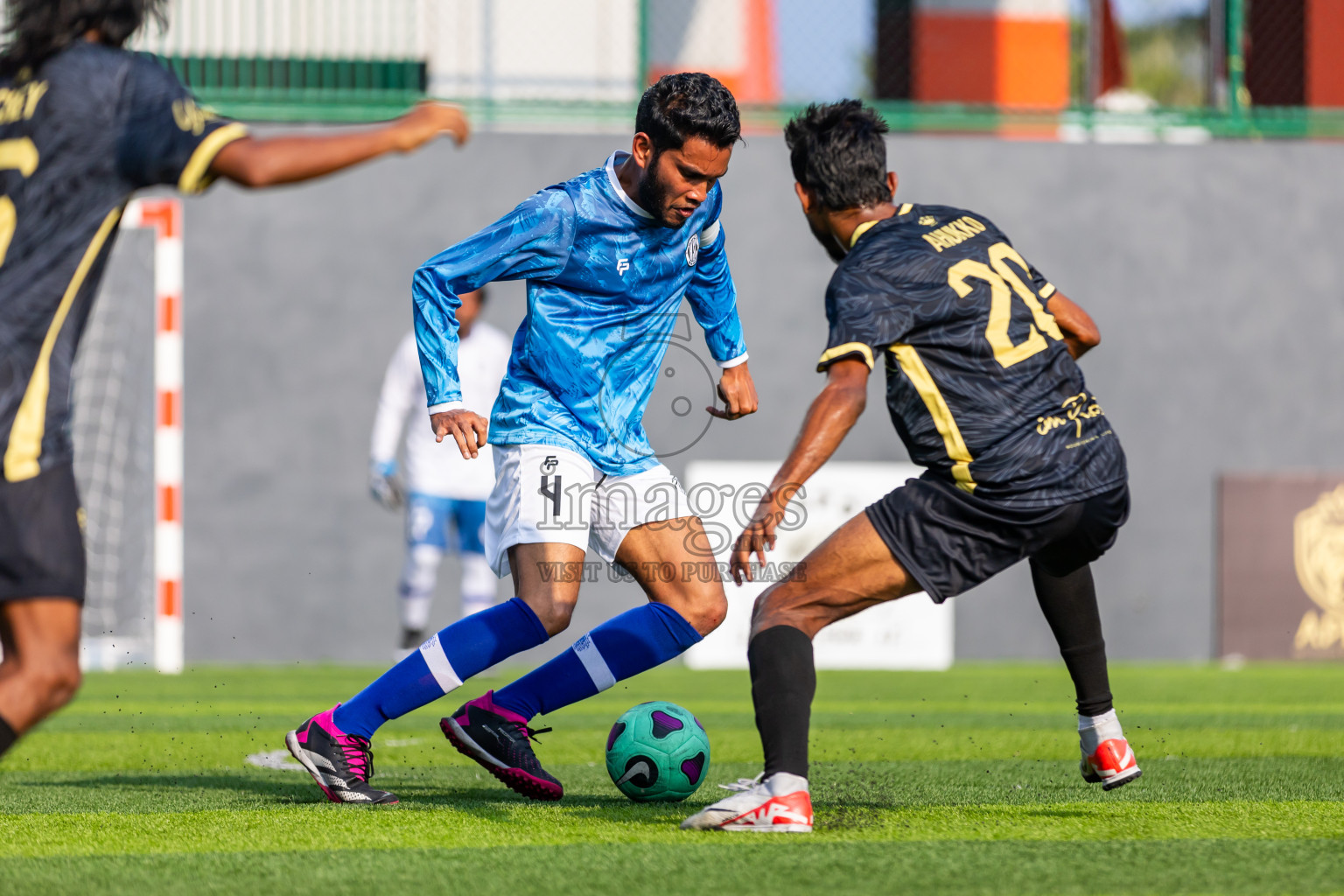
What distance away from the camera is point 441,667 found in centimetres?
442

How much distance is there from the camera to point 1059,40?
14367 mm

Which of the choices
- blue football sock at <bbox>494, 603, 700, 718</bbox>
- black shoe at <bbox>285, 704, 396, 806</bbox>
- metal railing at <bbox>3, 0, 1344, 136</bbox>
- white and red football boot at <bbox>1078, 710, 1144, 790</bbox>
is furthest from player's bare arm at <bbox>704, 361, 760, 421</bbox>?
metal railing at <bbox>3, 0, 1344, 136</bbox>

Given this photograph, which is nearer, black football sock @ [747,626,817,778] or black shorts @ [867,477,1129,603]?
black football sock @ [747,626,817,778]

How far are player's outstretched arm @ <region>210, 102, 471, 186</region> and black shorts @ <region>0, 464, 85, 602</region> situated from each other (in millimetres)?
715

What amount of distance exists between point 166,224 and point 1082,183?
22.0 ft

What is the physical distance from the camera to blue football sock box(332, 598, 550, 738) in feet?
14.5

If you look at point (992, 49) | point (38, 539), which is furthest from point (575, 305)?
point (992, 49)

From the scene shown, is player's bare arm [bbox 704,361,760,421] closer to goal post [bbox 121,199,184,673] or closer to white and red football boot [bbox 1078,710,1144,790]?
white and red football boot [bbox 1078,710,1144,790]

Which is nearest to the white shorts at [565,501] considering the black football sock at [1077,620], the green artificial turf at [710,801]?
the green artificial turf at [710,801]

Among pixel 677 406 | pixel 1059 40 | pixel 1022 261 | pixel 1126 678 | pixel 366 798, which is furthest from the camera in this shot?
pixel 1059 40

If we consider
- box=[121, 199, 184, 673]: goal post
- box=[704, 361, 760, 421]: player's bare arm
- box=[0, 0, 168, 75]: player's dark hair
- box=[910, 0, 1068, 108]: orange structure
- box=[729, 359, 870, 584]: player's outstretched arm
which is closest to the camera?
box=[0, 0, 168, 75]: player's dark hair

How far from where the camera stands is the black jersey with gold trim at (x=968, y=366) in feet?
12.6

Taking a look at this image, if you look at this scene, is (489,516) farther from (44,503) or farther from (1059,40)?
(1059,40)

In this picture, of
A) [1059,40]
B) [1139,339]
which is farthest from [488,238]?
[1059,40]
